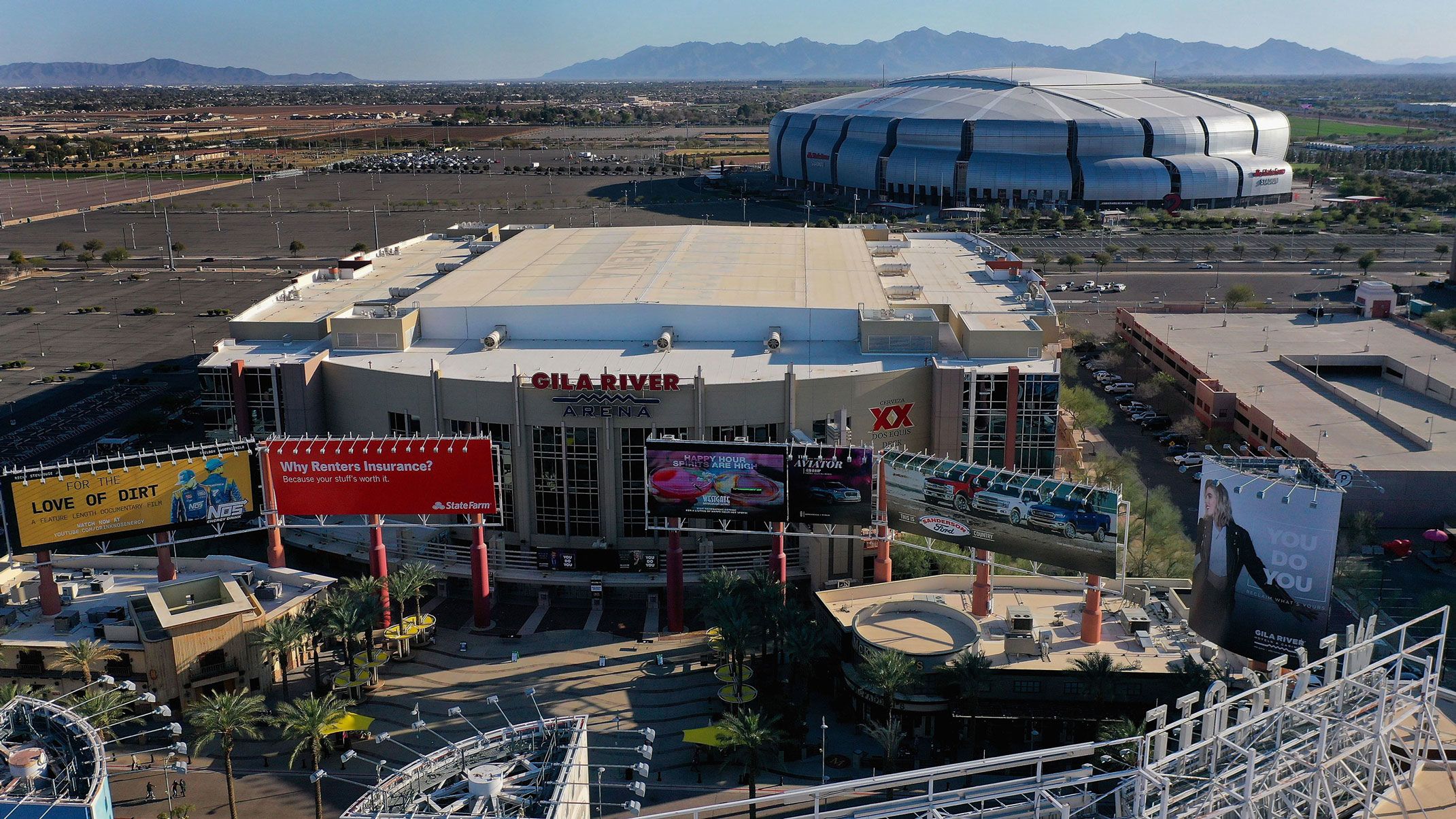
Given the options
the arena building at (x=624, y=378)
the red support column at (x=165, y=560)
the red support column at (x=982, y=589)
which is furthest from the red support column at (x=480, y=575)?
the red support column at (x=982, y=589)

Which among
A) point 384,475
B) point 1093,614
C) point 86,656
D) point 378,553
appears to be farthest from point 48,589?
point 1093,614

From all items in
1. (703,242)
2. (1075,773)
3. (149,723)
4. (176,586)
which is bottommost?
(149,723)

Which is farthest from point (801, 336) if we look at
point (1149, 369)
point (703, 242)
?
point (1149, 369)

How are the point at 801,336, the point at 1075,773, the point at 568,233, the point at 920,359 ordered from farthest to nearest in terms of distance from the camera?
1. the point at 568,233
2. the point at 801,336
3. the point at 920,359
4. the point at 1075,773

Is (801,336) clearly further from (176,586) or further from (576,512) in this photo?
(176,586)

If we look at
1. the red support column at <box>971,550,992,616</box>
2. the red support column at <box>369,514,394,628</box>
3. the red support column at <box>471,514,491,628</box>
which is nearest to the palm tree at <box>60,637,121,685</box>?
the red support column at <box>369,514,394,628</box>

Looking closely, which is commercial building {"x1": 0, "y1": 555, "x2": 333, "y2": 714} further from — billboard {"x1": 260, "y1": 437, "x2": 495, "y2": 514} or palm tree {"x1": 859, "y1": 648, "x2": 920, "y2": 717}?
palm tree {"x1": 859, "y1": 648, "x2": 920, "y2": 717}

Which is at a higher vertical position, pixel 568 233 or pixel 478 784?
pixel 568 233
